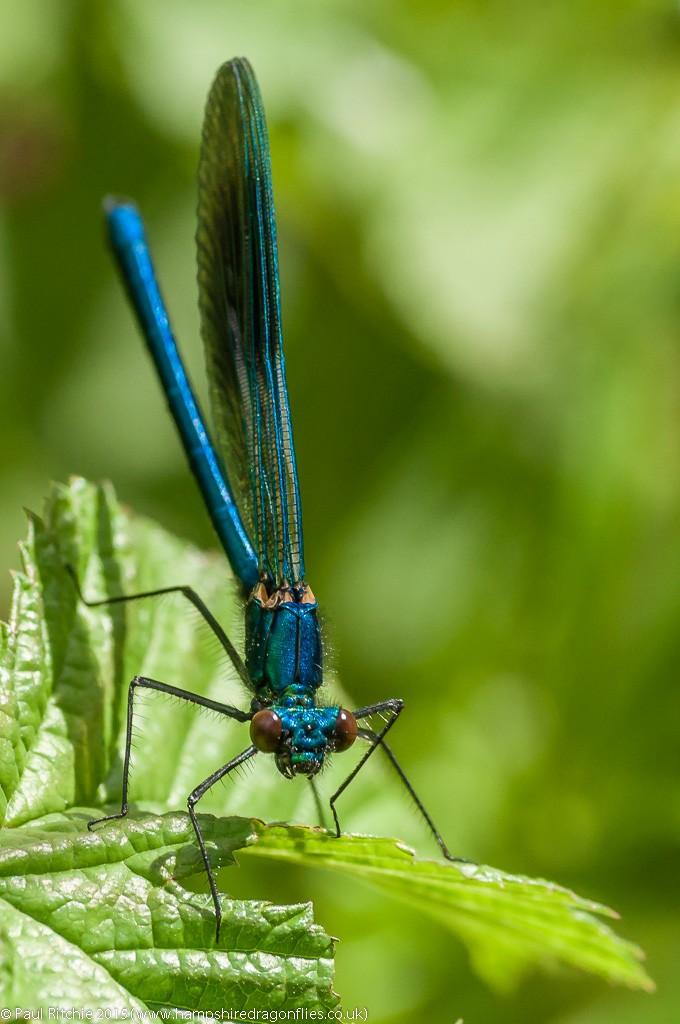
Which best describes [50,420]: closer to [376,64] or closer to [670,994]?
[376,64]

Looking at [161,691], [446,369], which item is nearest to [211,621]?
[161,691]

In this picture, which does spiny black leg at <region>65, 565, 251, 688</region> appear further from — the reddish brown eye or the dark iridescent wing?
the reddish brown eye

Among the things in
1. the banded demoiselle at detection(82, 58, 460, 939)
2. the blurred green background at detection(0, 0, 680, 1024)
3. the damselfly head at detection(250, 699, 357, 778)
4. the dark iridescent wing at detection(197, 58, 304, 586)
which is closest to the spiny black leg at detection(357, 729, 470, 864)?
the banded demoiselle at detection(82, 58, 460, 939)

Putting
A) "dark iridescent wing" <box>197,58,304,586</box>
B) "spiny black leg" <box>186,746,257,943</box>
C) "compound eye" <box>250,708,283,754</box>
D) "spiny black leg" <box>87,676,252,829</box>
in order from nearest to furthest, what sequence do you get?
1. "spiny black leg" <box>186,746,257,943</box>
2. "spiny black leg" <box>87,676,252,829</box>
3. "compound eye" <box>250,708,283,754</box>
4. "dark iridescent wing" <box>197,58,304,586</box>

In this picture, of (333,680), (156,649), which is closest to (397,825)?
(333,680)

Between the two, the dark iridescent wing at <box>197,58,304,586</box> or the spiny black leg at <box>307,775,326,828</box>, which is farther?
the dark iridescent wing at <box>197,58,304,586</box>

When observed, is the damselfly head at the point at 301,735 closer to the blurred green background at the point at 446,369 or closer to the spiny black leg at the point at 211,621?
the spiny black leg at the point at 211,621
